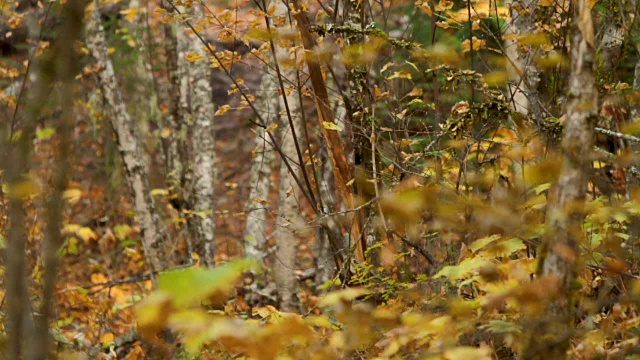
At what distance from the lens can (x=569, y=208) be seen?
1.97 metres

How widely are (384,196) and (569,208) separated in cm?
70

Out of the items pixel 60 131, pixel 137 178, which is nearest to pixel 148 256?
pixel 137 178

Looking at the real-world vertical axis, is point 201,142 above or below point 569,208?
below

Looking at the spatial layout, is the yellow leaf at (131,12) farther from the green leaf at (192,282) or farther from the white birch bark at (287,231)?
the green leaf at (192,282)

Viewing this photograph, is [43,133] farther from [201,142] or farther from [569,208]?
[569,208]

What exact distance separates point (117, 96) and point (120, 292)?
294 cm

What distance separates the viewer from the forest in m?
1.48

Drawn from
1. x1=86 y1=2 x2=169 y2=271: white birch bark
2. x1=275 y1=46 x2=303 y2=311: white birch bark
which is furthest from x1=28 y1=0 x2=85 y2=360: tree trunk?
x1=86 y1=2 x2=169 y2=271: white birch bark

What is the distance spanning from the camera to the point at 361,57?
337cm

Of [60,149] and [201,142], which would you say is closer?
[60,149]

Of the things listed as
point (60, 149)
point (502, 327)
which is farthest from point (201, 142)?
point (60, 149)

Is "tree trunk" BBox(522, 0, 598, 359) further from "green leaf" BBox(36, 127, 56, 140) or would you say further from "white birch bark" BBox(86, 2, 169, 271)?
"white birch bark" BBox(86, 2, 169, 271)

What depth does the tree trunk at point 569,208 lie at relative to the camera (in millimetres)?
1954

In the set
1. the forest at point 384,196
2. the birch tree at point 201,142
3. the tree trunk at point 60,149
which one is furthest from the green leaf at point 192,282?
the birch tree at point 201,142
